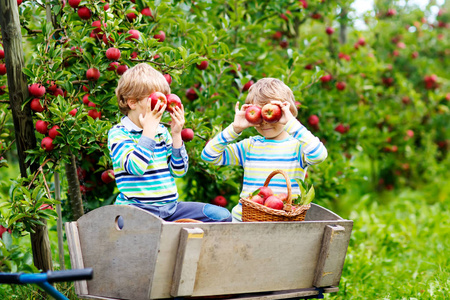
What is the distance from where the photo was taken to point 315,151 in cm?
246

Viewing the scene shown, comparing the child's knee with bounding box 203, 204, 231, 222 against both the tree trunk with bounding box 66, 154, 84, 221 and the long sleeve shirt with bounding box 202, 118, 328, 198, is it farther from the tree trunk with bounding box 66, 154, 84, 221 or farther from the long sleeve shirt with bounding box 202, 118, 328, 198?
the tree trunk with bounding box 66, 154, 84, 221

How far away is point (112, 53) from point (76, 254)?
1170 millimetres

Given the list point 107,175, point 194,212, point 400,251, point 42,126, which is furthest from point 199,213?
point 400,251

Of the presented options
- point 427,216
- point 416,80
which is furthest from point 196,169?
point 416,80

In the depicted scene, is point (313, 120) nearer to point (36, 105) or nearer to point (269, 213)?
point (269, 213)

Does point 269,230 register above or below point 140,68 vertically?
below

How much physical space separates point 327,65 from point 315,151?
2855mm

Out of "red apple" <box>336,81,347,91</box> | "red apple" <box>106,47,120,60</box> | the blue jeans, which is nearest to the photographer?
the blue jeans

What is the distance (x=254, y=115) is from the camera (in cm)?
251

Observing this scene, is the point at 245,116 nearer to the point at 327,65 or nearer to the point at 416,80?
the point at 327,65

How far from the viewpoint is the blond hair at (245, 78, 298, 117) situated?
2.64 m

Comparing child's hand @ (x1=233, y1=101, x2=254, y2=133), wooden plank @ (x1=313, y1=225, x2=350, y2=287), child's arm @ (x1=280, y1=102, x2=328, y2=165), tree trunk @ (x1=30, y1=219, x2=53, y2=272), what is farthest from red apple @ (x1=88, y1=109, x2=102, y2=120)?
wooden plank @ (x1=313, y1=225, x2=350, y2=287)

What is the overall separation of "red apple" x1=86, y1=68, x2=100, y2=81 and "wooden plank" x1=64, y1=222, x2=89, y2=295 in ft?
3.26

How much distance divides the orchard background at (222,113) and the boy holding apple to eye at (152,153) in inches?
12.0
